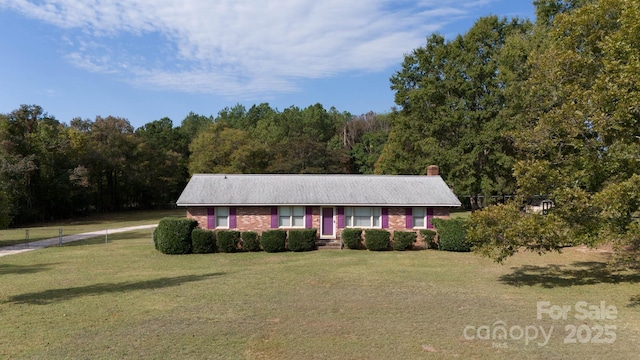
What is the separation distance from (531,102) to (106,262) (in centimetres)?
2955

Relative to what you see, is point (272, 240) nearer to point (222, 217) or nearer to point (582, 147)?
point (222, 217)

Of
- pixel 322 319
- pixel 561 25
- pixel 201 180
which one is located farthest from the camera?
pixel 201 180

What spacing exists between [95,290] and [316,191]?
13980mm

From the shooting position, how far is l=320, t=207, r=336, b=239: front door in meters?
24.2

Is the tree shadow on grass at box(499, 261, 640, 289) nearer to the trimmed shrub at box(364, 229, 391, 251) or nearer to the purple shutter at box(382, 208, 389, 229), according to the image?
the trimmed shrub at box(364, 229, 391, 251)

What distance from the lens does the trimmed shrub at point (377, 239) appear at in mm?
22469

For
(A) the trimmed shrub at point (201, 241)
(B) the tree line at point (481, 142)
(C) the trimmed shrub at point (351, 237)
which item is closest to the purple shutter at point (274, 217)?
(A) the trimmed shrub at point (201, 241)

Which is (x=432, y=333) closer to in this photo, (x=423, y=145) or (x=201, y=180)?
(x=201, y=180)

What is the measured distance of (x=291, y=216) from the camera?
945 inches

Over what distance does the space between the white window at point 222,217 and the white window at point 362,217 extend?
22.0 feet

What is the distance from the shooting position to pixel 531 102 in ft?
103

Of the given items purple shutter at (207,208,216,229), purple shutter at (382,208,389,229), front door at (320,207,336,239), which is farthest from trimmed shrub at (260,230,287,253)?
purple shutter at (382,208,389,229)

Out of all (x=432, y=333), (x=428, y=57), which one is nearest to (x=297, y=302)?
(x=432, y=333)

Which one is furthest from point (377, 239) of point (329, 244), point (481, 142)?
point (481, 142)
